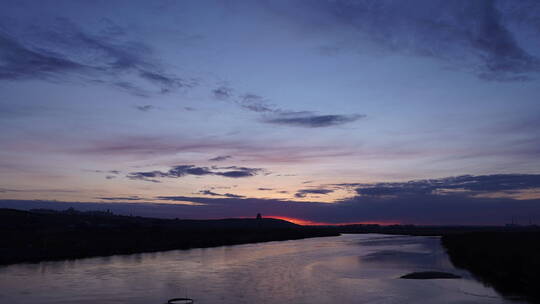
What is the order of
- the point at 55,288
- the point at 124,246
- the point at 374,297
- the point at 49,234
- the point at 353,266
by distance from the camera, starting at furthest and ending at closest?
the point at 49,234 < the point at 124,246 < the point at 353,266 < the point at 55,288 < the point at 374,297

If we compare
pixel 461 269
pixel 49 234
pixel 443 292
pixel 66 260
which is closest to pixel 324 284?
pixel 443 292

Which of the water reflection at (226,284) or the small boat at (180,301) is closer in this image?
the small boat at (180,301)

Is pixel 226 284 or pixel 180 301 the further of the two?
pixel 226 284

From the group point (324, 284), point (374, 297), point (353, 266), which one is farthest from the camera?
point (353, 266)

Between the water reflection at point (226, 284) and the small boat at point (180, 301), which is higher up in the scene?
the small boat at point (180, 301)

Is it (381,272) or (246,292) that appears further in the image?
(381,272)

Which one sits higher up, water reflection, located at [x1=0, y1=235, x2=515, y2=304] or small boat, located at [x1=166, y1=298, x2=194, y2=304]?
small boat, located at [x1=166, y1=298, x2=194, y2=304]

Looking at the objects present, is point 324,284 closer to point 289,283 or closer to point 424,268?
point 289,283

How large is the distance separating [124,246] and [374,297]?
47680 millimetres

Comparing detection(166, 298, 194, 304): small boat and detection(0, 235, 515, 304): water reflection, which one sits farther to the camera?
detection(0, 235, 515, 304): water reflection

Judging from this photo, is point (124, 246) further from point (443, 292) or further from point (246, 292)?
point (443, 292)

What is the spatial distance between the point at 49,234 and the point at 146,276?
44586 mm

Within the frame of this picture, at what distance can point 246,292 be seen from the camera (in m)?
28.4

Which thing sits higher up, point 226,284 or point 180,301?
point 180,301
